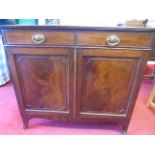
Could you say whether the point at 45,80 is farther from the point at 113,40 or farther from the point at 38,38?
the point at 113,40

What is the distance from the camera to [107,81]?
112 cm

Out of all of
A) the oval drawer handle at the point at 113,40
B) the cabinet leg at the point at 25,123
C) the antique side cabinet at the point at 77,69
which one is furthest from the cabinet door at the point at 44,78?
the oval drawer handle at the point at 113,40

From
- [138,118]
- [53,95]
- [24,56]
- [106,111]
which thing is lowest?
[138,118]

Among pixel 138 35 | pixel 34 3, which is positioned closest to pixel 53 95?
pixel 138 35

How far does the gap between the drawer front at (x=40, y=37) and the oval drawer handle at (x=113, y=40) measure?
0.21 metres

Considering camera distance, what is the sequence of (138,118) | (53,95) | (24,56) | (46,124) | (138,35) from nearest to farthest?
(138,35) < (24,56) < (53,95) < (46,124) < (138,118)

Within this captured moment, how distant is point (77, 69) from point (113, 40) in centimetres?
29

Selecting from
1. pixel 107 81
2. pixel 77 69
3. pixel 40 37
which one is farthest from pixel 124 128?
pixel 40 37

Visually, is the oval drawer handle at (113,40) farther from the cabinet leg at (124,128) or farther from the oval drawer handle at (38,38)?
A: the cabinet leg at (124,128)

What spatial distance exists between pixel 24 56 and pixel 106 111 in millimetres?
723

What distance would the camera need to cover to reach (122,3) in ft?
1.45

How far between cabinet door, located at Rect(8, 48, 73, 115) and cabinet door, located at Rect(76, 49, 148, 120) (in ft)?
0.28

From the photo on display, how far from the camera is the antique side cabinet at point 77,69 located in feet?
3.16
